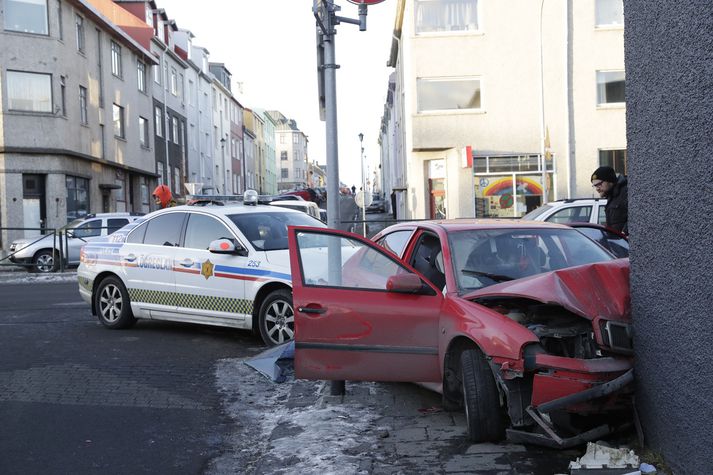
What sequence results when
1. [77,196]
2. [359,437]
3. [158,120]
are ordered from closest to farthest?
[359,437]
[77,196]
[158,120]

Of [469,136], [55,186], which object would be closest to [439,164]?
[469,136]

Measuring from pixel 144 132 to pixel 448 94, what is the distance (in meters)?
19.1

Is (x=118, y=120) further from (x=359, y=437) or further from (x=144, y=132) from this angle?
(x=359, y=437)

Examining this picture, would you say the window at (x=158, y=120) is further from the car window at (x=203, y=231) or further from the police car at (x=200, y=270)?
the car window at (x=203, y=231)

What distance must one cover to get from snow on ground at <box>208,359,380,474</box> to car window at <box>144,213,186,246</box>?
10.2 feet

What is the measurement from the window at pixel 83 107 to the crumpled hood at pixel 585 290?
29907 millimetres

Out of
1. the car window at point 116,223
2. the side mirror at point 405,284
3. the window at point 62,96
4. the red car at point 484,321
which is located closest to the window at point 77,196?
the window at point 62,96

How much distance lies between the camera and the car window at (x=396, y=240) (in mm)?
6805

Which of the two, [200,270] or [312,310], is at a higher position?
[200,270]

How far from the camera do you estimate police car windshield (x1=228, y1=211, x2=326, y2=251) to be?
30.8 ft

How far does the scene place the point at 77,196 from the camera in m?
31.8

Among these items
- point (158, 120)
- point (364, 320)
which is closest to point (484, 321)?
point (364, 320)

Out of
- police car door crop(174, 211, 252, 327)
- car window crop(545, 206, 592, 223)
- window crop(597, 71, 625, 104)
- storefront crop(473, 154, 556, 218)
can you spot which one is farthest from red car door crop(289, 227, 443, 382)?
window crop(597, 71, 625, 104)

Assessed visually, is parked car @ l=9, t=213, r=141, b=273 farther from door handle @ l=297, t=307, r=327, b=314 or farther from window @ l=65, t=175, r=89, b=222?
door handle @ l=297, t=307, r=327, b=314
